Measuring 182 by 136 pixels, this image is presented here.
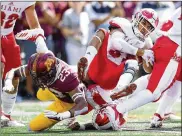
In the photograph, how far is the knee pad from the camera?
221 inches

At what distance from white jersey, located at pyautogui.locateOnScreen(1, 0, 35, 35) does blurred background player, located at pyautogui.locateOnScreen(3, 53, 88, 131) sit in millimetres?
722

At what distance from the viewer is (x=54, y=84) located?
546 centimetres

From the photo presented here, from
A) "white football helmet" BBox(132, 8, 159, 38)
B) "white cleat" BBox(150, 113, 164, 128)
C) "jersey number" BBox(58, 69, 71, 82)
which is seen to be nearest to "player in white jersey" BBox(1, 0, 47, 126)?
"jersey number" BBox(58, 69, 71, 82)

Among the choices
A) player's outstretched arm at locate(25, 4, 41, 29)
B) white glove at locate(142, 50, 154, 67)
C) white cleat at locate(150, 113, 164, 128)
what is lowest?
white cleat at locate(150, 113, 164, 128)

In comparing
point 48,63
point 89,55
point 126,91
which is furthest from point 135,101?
point 48,63

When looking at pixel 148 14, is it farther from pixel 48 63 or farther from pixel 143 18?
pixel 48 63

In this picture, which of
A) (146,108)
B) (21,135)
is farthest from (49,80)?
(146,108)

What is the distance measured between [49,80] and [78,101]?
0.85 feet

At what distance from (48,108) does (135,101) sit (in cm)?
60

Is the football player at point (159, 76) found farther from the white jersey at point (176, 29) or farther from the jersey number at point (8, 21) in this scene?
the jersey number at point (8, 21)

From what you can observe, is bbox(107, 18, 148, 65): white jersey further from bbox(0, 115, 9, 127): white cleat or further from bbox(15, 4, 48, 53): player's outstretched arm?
bbox(0, 115, 9, 127): white cleat

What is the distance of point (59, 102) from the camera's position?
18.6 ft

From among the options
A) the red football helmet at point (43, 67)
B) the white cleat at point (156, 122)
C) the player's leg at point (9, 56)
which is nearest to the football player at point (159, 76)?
the white cleat at point (156, 122)

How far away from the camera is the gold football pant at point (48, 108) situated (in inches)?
216
